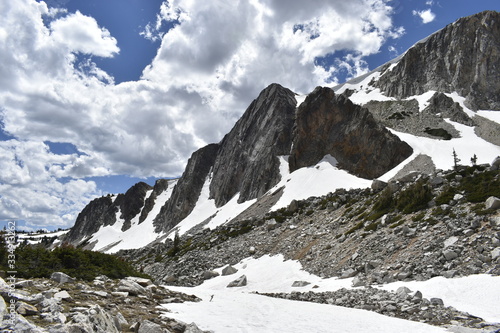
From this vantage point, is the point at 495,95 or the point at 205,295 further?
the point at 495,95

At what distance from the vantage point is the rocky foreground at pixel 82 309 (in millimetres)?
6410

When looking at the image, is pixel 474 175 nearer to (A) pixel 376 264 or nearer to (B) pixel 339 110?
(A) pixel 376 264

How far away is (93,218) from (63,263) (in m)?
173

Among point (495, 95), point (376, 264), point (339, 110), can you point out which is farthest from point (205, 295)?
point (495, 95)

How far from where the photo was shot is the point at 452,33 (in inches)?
3676

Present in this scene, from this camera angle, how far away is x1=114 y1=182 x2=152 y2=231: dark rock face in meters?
150

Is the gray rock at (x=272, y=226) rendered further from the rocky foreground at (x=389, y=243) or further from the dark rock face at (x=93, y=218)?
the dark rock face at (x=93, y=218)

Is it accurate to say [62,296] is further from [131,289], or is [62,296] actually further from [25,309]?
[131,289]

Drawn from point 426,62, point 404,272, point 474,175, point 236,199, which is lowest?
point 404,272

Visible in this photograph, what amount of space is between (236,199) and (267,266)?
192ft

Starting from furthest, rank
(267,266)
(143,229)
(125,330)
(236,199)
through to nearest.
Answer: (143,229), (236,199), (267,266), (125,330)

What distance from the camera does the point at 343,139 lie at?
74.5 meters

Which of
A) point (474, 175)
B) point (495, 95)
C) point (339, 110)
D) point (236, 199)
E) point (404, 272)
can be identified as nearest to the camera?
point (404, 272)

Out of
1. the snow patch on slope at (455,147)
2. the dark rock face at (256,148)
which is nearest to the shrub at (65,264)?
the snow patch on slope at (455,147)
